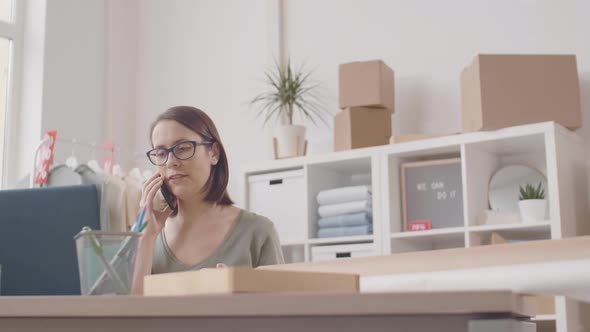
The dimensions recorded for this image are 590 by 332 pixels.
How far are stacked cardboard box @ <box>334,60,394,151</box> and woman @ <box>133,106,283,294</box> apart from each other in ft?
5.64

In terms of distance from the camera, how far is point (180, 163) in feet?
5.71

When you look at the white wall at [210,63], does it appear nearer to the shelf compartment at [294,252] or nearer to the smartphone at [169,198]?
the shelf compartment at [294,252]

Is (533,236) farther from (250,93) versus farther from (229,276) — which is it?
(229,276)

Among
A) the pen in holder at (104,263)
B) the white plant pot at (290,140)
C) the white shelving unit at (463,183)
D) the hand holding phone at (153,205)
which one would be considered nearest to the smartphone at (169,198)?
the hand holding phone at (153,205)

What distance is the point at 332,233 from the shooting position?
3.57 metres

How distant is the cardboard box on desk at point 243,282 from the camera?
24.2 inches

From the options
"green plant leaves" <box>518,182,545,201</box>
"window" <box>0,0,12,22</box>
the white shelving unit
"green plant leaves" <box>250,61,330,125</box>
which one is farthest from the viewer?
"window" <box>0,0,12,22</box>

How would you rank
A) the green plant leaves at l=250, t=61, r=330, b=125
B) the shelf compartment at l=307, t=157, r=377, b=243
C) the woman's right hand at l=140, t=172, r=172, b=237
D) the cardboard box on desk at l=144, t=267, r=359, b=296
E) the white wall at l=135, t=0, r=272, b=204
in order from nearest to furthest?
1. the cardboard box on desk at l=144, t=267, r=359, b=296
2. the woman's right hand at l=140, t=172, r=172, b=237
3. the shelf compartment at l=307, t=157, r=377, b=243
4. the green plant leaves at l=250, t=61, r=330, b=125
5. the white wall at l=135, t=0, r=272, b=204

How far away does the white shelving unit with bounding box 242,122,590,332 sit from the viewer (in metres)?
3.01

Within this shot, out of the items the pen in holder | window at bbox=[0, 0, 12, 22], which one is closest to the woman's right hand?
the pen in holder

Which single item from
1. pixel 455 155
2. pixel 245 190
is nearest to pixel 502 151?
pixel 455 155

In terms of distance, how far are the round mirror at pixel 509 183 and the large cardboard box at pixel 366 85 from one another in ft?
1.92

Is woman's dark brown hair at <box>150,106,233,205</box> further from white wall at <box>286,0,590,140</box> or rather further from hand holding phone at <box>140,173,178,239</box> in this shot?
white wall at <box>286,0,590,140</box>

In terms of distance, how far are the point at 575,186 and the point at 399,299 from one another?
288 cm
